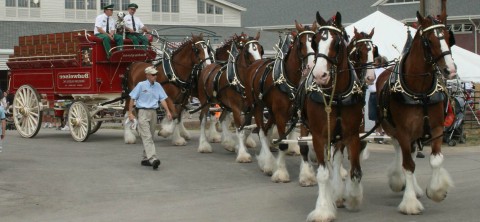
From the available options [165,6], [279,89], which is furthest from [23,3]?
[279,89]

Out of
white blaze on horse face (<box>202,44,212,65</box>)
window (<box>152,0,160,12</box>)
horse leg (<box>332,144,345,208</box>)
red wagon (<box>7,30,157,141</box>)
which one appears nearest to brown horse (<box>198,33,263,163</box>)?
white blaze on horse face (<box>202,44,212,65</box>)

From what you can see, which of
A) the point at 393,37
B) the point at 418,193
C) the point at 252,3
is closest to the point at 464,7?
the point at 252,3

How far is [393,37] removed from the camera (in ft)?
68.2

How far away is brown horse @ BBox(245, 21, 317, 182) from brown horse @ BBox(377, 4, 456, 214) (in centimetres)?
180

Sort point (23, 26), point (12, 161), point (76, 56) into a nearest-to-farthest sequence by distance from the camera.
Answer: point (12, 161) < point (76, 56) < point (23, 26)

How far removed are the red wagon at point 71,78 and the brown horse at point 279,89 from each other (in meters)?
5.38

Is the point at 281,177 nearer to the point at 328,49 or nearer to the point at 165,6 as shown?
the point at 328,49

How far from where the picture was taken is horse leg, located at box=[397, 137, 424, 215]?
28.7ft

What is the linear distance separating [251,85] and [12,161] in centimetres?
493

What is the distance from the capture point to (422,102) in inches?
349

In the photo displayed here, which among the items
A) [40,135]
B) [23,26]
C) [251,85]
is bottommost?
[40,135]

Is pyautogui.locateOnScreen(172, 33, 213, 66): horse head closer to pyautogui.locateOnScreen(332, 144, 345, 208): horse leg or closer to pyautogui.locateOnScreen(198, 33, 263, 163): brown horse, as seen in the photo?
pyautogui.locateOnScreen(198, 33, 263, 163): brown horse

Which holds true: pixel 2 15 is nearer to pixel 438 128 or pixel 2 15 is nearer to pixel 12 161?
pixel 12 161

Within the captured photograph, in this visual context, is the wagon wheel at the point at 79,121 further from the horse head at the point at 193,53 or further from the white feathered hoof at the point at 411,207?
the white feathered hoof at the point at 411,207
